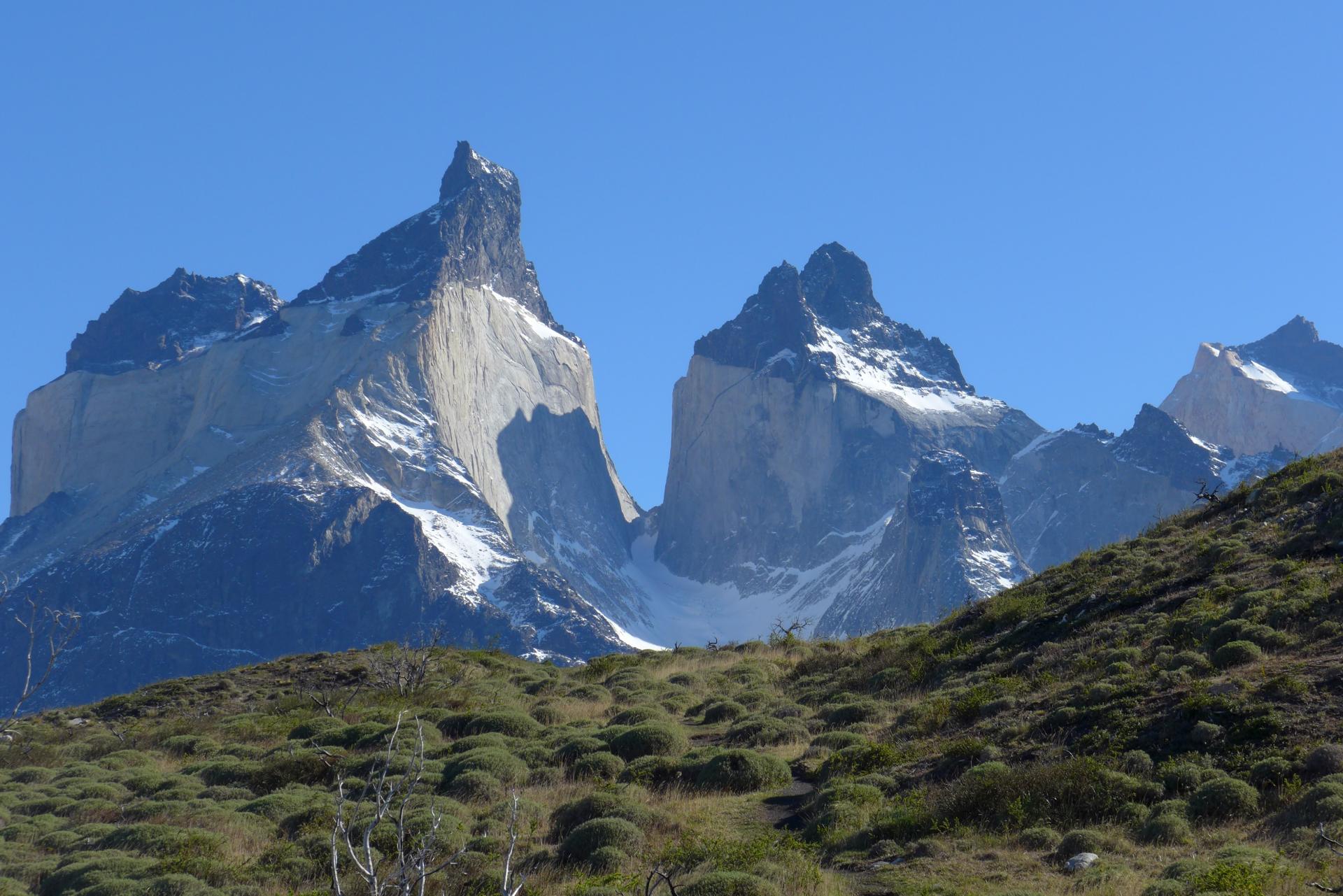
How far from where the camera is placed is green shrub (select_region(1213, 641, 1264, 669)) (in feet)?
75.0

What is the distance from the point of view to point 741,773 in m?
24.0

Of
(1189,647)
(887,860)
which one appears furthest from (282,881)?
(1189,647)

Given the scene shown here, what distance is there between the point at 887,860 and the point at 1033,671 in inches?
360

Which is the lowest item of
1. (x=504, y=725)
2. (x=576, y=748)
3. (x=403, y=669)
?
(x=576, y=748)

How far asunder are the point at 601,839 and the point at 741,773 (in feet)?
15.8

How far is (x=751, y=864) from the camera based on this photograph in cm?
1838

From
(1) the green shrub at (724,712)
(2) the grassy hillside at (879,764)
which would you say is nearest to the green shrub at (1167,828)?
(2) the grassy hillside at (879,764)

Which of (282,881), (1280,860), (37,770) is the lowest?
(1280,860)

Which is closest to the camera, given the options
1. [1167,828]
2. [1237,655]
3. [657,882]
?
[657,882]

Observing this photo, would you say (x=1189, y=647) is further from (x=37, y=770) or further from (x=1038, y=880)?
(x=37, y=770)

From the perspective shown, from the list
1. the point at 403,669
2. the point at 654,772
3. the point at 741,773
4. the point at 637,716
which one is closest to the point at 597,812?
the point at 654,772

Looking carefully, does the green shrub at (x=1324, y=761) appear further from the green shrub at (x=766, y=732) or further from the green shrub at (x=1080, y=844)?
the green shrub at (x=766, y=732)

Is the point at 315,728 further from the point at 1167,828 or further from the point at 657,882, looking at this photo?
the point at 1167,828

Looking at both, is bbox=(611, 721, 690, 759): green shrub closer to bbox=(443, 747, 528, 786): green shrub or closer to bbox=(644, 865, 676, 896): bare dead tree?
bbox=(443, 747, 528, 786): green shrub
